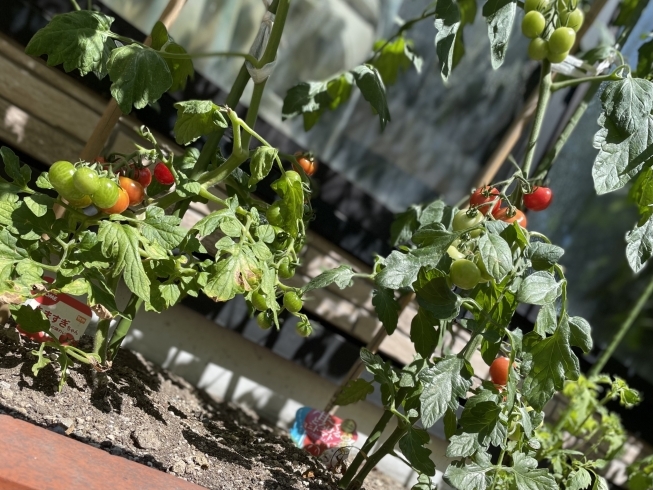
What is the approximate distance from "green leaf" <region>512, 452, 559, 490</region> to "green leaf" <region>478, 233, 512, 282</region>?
0.30 meters

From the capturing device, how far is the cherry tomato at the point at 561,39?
3.61ft

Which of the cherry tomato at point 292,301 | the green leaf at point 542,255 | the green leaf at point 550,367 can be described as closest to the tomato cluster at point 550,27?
the green leaf at point 542,255

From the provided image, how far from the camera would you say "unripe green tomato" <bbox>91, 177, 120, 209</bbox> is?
2.97 ft

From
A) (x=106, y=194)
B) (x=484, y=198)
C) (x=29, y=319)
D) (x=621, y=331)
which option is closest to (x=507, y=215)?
(x=484, y=198)

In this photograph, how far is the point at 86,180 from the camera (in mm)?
885

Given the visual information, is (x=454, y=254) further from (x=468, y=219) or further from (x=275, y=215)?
(x=275, y=215)

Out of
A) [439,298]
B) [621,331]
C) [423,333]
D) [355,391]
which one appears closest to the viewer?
[439,298]

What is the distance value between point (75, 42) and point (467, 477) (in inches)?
32.4

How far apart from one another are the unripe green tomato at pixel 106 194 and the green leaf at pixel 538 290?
0.56 m

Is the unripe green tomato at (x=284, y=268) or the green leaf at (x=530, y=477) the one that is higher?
the unripe green tomato at (x=284, y=268)

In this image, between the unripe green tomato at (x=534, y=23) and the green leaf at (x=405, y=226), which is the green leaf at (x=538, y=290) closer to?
the unripe green tomato at (x=534, y=23)

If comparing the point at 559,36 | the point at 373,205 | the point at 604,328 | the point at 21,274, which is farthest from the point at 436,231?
the point at 604,328

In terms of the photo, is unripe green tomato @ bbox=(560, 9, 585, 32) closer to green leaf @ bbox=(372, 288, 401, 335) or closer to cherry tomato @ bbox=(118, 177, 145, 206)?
green leaf @ bbox=(372, 288, 401, 335)

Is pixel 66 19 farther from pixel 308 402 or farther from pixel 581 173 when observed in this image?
pixel 581 173
